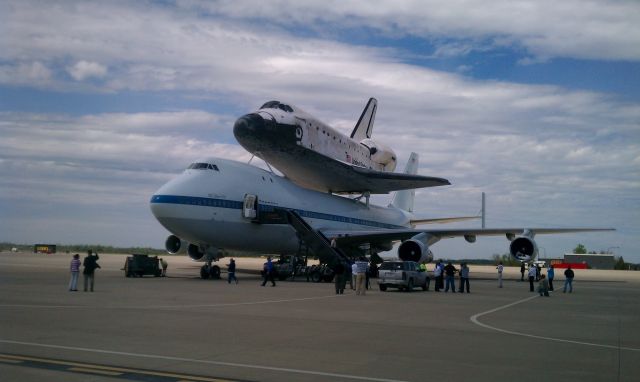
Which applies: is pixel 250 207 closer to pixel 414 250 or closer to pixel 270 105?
pixel 414 250

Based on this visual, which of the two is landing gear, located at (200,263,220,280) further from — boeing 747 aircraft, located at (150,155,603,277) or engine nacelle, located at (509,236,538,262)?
engine nacelle, located at (509,236,538,262)

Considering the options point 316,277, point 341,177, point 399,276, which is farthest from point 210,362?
point 341,177

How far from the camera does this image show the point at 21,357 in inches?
379

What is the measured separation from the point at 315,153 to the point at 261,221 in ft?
33.5

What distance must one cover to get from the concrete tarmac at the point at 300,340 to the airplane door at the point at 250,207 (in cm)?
1101

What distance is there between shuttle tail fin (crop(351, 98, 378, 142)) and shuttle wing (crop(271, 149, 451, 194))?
26.2 feet

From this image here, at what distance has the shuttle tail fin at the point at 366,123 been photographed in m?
55.3

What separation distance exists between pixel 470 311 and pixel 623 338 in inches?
216

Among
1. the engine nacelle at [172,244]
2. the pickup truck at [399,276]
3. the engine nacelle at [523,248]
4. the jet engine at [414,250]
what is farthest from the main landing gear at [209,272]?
the engine nacelle at [523,248]

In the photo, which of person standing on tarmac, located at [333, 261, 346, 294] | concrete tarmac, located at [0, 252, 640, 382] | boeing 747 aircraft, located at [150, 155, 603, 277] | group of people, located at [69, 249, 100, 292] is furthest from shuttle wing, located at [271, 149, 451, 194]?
concrete tarmac, located at [0, 252, 640, 382]

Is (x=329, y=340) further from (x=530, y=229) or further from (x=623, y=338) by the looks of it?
(x=530, y=229)

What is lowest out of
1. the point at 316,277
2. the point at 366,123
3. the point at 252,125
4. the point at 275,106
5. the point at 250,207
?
the point at 316,277

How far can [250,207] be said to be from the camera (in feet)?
105

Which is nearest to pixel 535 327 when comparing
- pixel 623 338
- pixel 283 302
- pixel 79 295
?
pixel 623 338
